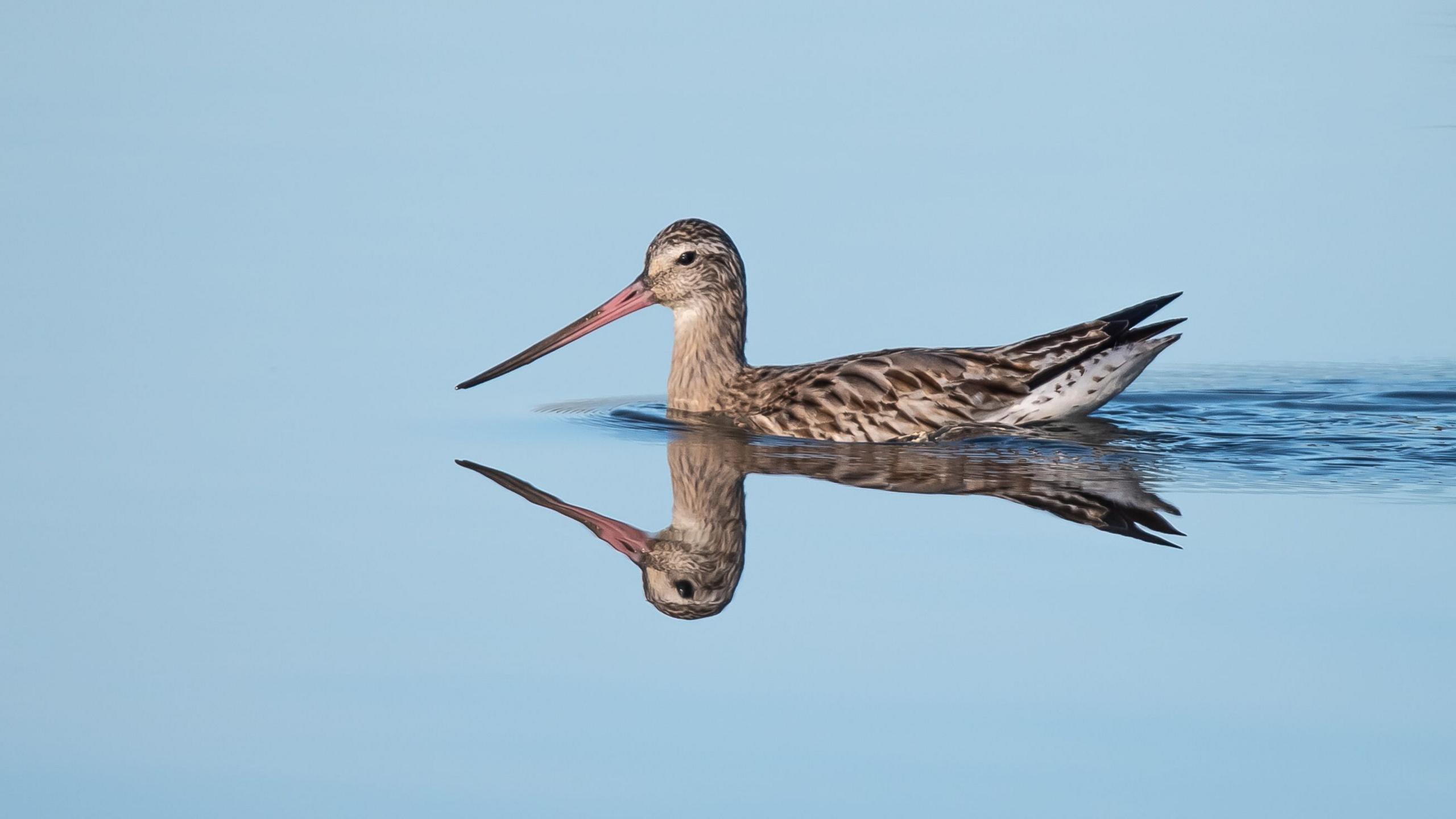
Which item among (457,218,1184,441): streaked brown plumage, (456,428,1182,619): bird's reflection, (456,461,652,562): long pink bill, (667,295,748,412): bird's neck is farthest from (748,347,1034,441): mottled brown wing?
(456,461,652,562): long pink bill

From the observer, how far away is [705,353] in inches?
498

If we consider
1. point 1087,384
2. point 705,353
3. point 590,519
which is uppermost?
point 705,353

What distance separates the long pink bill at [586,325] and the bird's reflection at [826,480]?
1.02 m

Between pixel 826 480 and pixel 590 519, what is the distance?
4.89 ft

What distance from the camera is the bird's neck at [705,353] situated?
12.5m

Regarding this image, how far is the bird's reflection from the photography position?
8.59 metres

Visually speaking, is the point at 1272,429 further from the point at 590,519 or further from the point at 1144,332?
the point at 590,519

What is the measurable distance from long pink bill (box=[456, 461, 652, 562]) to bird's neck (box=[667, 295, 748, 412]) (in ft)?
7.47

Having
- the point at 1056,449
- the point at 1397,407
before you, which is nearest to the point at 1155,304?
the point at 1056,449

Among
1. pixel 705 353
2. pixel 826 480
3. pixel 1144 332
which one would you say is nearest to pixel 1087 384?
pixel 1144 332

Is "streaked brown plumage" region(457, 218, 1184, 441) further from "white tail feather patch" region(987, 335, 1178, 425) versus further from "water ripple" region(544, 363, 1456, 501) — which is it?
"water ripple" region(544, 363, 1456, 501)

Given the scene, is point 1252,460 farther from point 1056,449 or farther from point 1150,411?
point 1150,411

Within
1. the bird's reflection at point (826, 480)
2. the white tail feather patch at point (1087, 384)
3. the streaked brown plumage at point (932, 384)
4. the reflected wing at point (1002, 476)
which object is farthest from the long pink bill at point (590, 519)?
the white tail feather patch at point (1087, 384)

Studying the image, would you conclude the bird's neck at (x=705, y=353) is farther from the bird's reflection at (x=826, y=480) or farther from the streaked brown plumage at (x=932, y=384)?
the bird's reflection at (x=826, y=480)
